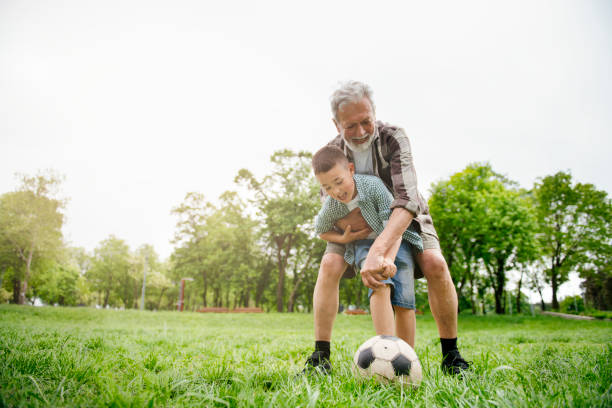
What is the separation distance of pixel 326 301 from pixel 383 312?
61 centimetres

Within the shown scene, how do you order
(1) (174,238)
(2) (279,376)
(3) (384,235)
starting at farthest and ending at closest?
(1) (174,238) → (3) (384,235) → (2) (279,376)

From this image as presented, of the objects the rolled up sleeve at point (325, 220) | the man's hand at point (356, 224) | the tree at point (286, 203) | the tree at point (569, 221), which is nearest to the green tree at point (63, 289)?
the tree at point (286, 203)

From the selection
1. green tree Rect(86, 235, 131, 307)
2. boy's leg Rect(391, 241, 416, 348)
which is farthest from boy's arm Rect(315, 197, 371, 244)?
green tree Rect(86, 235, 131, 307)

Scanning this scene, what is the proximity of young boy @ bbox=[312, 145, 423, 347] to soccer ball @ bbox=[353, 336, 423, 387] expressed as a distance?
34 cm

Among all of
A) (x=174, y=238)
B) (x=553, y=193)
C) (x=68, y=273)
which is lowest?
(x=68, y=273)

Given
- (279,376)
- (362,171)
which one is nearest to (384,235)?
(362,171)

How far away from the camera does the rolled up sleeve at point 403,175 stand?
2566mm

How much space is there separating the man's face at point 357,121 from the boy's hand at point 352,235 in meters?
0.76

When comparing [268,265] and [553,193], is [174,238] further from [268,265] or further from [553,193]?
[553,193]

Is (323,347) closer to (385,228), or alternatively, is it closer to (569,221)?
(385,228)

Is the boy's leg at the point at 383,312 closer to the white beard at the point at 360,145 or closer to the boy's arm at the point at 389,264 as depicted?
the boy's arm at the point at 389,264

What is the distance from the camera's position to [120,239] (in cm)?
4888

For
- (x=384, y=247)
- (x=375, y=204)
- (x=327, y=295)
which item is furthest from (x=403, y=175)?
(x=327, y=295)

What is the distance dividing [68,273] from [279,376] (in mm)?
58359
